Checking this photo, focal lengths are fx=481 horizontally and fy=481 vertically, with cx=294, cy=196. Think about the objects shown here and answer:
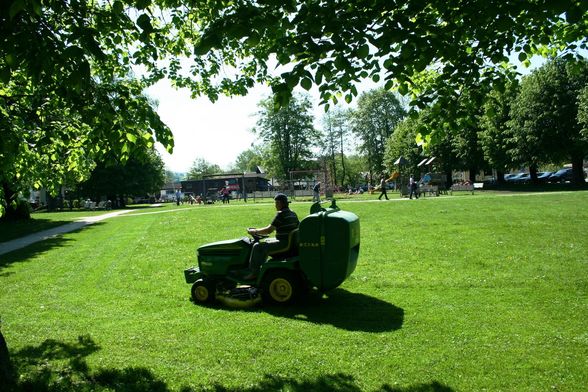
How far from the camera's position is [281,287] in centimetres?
785

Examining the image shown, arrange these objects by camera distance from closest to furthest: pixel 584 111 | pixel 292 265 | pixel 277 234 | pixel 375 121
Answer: pixel 292 265 → pixel 277 234 → pixel 584 111 → pixel 375 121

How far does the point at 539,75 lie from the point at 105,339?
164ft

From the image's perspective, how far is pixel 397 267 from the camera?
10461 millimetres

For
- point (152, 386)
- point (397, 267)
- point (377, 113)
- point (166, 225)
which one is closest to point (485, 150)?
point (377, 113)

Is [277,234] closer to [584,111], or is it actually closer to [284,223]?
[284,223]

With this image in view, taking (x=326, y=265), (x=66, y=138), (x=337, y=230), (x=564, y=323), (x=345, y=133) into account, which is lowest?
(x=564, y=323)

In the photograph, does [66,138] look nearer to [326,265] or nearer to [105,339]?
[105,339]

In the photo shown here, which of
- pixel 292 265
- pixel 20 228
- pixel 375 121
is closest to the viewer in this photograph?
pixel 292 265

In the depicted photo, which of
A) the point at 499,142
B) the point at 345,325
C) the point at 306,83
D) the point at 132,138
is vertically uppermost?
the point at 499,142

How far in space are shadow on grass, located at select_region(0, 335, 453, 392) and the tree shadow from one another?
1750 millimetres

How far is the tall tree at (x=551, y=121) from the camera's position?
43.9m

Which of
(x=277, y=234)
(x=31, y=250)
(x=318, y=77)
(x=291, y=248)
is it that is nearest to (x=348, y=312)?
(x=291, y=248)

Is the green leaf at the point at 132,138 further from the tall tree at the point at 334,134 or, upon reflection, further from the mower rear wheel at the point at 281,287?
the tall tree at the point at 334,134

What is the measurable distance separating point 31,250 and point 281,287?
1255cm
